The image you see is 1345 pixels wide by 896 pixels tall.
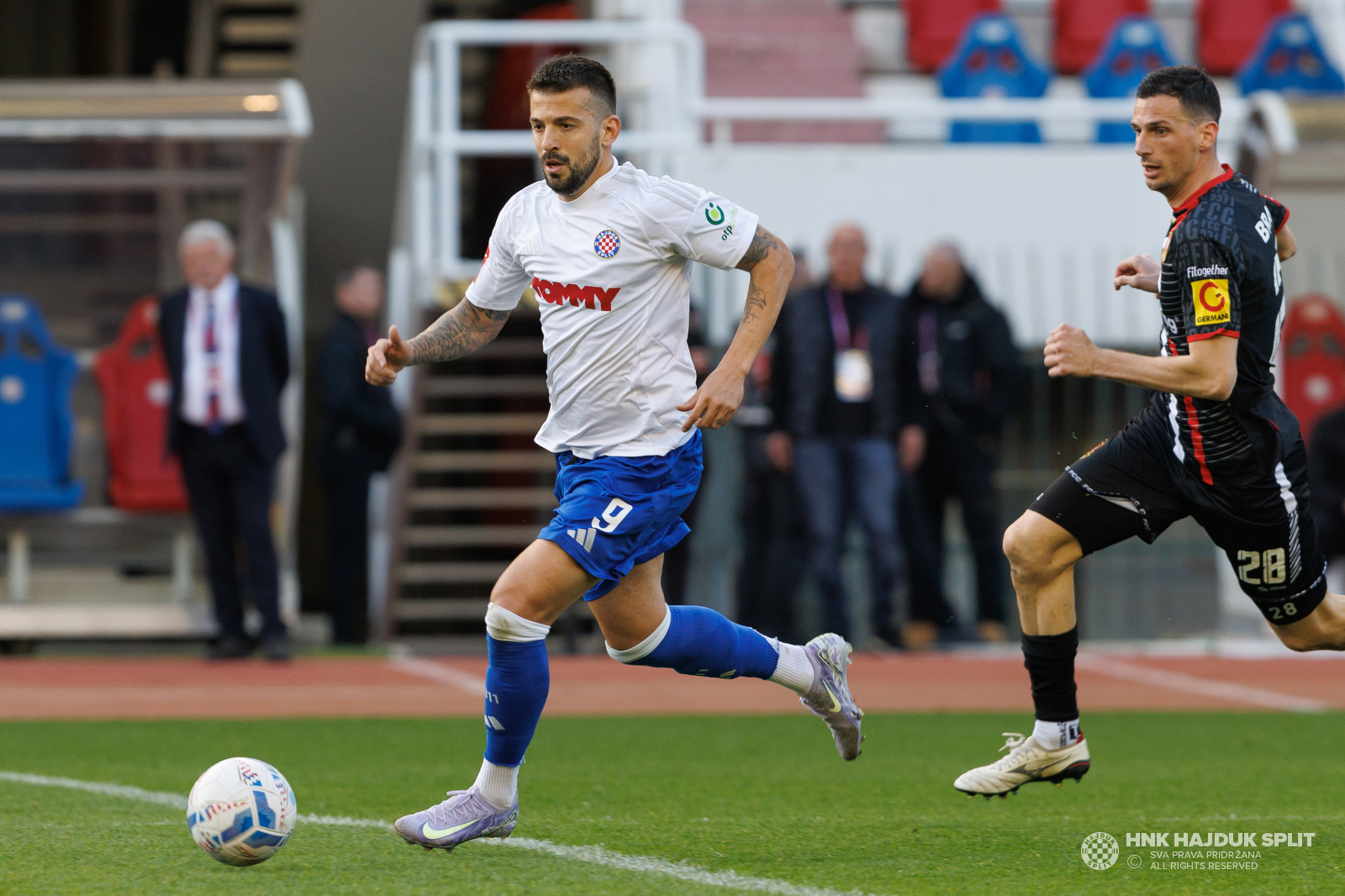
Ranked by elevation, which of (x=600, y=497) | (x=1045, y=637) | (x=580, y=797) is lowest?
(x=580, y=797)

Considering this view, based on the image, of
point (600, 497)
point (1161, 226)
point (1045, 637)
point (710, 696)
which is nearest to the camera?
point (600, 497)

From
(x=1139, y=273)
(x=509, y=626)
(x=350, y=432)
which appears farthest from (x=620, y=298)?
(x=350, y=432)

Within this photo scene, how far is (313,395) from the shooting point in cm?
1504

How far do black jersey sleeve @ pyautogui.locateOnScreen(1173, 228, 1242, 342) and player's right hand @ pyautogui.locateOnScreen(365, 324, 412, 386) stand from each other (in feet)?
7.27

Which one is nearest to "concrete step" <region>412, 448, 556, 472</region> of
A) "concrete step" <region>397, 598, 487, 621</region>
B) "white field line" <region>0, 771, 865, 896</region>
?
"concrete step" <region>397, 598, 487, 621</region>

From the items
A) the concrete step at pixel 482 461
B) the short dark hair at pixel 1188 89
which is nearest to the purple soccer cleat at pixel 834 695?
the short dark hair at pixel 1188 89

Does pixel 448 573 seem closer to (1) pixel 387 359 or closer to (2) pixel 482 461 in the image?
(2) pixel 482 461

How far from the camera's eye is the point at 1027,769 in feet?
18.5

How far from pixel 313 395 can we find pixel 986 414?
5704mm

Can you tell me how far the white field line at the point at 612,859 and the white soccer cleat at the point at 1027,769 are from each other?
1.14 meters

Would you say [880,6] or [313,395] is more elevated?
[880,6]

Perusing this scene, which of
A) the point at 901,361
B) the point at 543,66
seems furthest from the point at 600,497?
the point at 901,361

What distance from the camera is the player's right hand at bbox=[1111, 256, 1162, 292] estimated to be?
5.68 m

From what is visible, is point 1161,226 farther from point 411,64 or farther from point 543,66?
point 543,66
